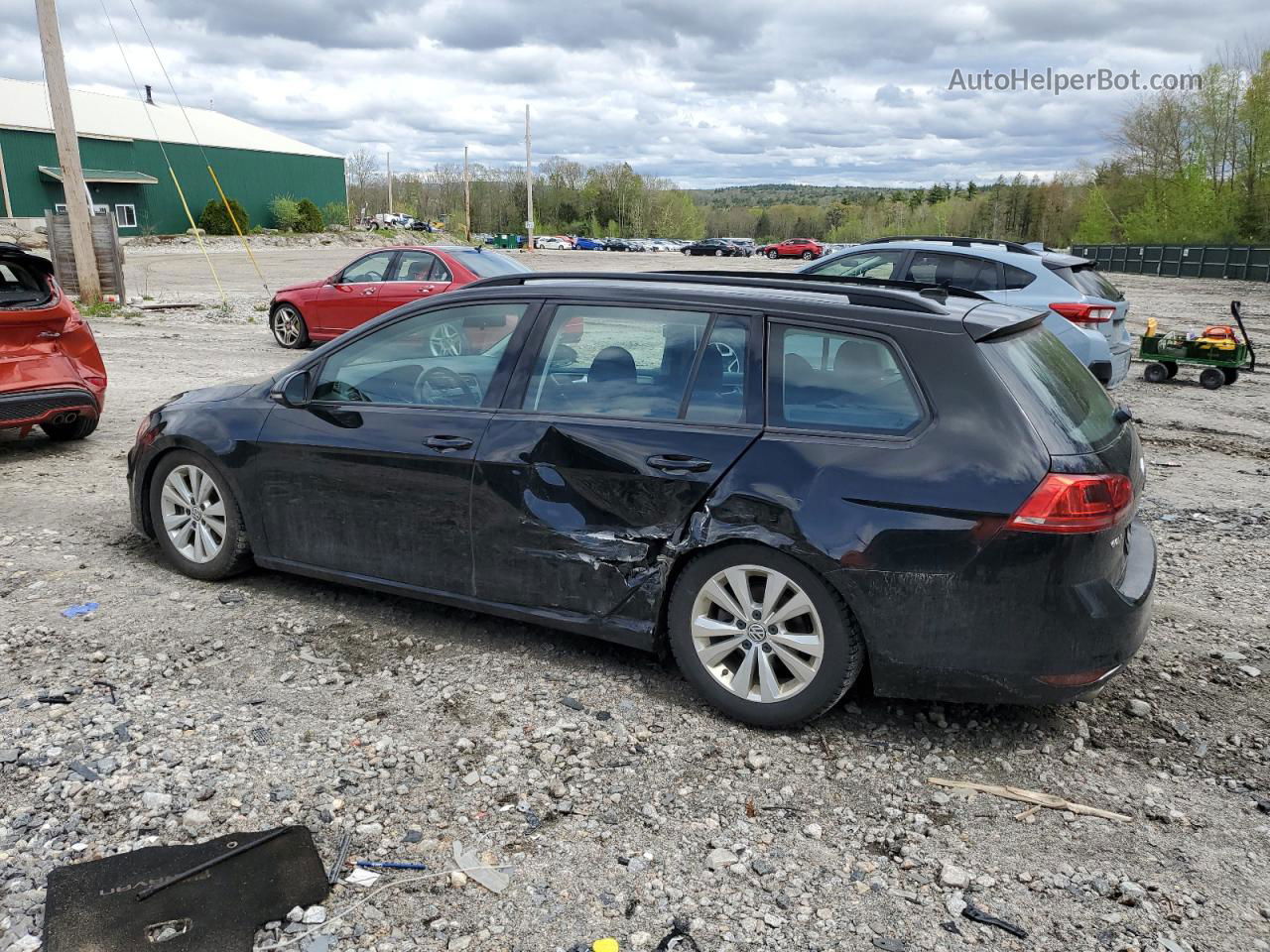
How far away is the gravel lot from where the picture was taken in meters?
2.97

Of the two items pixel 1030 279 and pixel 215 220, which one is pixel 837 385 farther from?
pixel 215 220

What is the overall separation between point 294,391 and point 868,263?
777 centimetres

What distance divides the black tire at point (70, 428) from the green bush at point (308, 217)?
2473 inches

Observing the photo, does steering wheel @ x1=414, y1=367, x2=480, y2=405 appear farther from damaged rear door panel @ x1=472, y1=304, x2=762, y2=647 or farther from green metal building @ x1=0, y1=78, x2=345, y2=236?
green metal building @ x1=0, y1=78, x2=345, y2=236

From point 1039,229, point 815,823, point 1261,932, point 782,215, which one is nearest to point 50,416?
point 815,823

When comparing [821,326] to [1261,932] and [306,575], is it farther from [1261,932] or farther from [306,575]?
[306,575]

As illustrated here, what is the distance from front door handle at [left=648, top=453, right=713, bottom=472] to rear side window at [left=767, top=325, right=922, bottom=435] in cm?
30

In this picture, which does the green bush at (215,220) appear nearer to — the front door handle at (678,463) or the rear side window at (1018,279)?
the rear side window at (1018,279)

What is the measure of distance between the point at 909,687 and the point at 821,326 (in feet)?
4.48

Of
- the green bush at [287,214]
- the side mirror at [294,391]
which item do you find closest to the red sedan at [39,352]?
the side mirror at [294,391]

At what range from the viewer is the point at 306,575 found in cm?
503

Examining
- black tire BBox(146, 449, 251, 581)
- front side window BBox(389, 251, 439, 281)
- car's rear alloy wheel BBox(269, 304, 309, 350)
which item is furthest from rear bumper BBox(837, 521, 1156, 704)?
car's rear alloy wheel BBox(269, 304, 309, 350)

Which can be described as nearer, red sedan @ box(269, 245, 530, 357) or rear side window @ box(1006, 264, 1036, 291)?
rear side window @ box(1006, 264, 1036, 291)

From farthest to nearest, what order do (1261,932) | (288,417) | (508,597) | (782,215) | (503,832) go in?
(782,215) < (288,417) < (508,597) < (503,832) < (1261,932)
